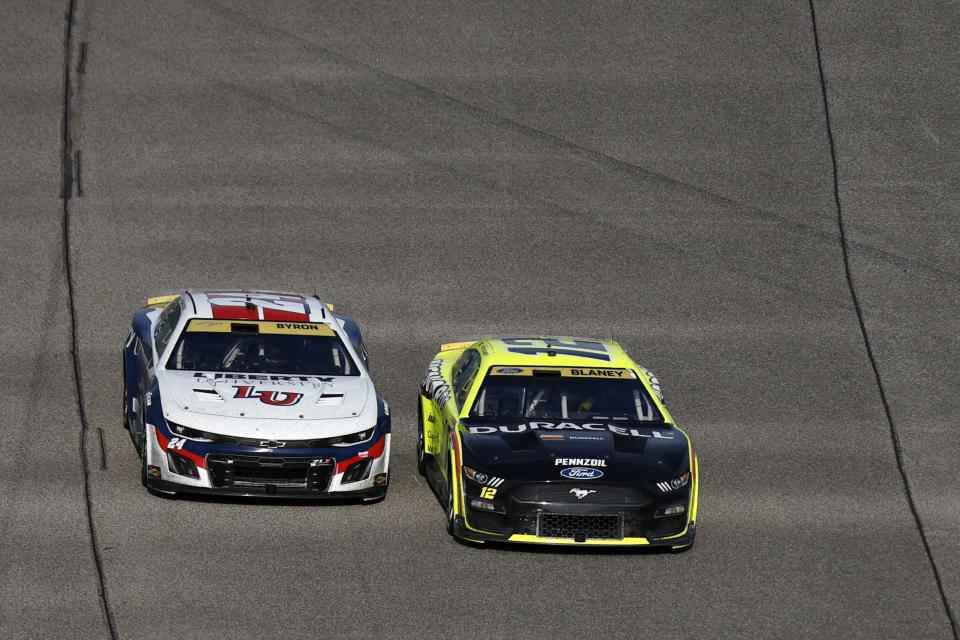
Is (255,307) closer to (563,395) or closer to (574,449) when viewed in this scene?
(563,395)

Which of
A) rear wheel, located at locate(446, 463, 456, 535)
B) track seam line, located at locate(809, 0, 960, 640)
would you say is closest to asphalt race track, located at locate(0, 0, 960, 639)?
track seam line, located at locate(809, 0, 960, 640)

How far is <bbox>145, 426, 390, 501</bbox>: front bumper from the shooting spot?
1175 cm

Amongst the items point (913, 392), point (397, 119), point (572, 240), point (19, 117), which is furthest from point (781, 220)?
point (19, 117)

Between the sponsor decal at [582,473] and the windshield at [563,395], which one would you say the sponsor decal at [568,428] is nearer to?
the windshield at [563,395]

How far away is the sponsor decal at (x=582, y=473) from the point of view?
37.1 feet

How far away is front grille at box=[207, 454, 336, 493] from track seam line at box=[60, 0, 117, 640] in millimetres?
1111

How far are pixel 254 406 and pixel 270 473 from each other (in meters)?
0.64

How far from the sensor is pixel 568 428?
12133 mm

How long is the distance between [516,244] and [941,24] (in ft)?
35.2

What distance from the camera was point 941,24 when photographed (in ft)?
83.3

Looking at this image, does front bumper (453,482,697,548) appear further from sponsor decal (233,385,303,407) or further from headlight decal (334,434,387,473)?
sponsor decal (233,385,303,407)

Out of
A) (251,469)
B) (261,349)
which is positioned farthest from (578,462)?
(261,349)

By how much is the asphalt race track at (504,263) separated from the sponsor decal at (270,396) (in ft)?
Result: 3.00

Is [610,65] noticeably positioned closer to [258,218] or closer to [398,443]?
[258,218]
